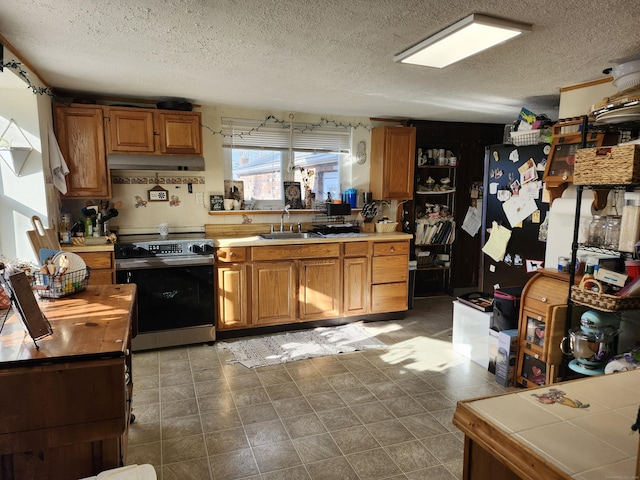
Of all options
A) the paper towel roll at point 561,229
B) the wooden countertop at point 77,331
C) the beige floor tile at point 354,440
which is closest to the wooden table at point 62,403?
the wooden countertop at point 77,331

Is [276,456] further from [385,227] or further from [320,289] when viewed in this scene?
[385,227]

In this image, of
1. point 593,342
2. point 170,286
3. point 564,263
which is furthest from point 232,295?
point 593,342

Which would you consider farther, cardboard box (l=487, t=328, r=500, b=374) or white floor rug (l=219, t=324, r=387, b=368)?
white floor rug (l=219, t=324, r=387, b=368)

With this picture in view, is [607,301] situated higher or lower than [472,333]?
→ higher

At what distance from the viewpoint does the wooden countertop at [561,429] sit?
92cm

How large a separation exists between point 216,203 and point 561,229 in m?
3.23

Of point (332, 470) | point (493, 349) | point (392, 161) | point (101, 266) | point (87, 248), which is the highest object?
point (392, 161)

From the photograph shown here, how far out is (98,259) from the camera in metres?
3.56

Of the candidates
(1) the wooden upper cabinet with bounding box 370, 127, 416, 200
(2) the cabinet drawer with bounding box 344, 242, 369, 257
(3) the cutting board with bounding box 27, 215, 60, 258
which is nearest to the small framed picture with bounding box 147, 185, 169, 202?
(3) the cutting board with bounding box 27, 215, 60, 258

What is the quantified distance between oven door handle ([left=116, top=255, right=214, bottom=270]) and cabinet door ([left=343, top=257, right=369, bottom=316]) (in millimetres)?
1449

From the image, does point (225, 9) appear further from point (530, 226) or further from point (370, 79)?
point (530, 226)

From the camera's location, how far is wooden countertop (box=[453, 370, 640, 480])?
92 centimetres

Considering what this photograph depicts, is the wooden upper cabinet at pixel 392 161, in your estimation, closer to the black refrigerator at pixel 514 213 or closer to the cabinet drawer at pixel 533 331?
the black refrigerator at pixel 514 213

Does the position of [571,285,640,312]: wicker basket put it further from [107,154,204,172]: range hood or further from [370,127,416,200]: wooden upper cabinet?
[107,154,204,172]: range hood
